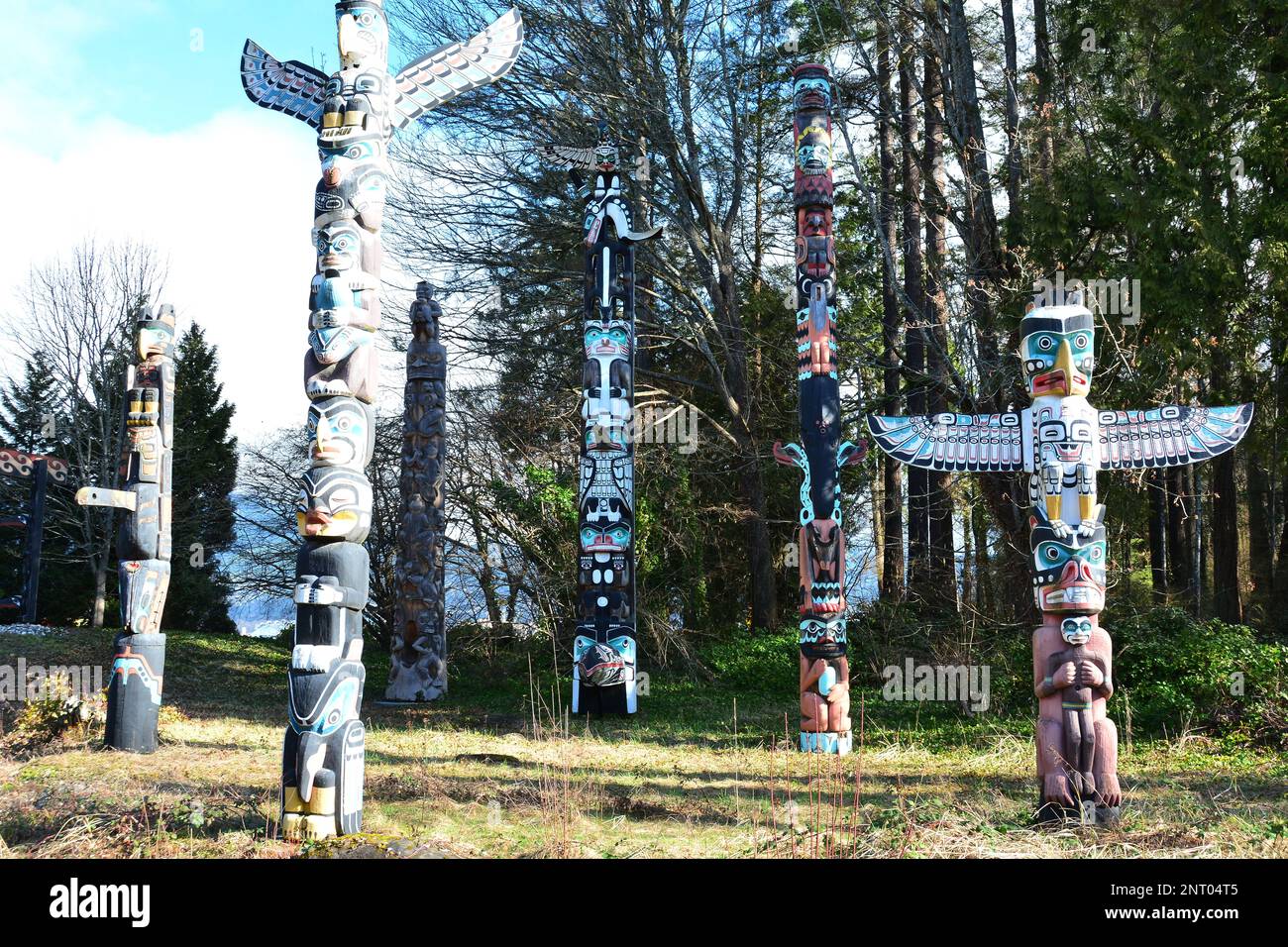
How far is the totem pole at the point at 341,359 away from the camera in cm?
566

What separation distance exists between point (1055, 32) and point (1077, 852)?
12.3m

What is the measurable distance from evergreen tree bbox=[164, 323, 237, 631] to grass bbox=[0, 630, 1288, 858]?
7335mm

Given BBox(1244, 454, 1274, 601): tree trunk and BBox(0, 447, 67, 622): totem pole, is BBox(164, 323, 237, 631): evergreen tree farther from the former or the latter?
BBox(1244, 454, 1274, 601): tree trunk

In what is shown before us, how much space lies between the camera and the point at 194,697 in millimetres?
13219

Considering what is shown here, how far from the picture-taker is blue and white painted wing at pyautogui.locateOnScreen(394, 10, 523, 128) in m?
6.65

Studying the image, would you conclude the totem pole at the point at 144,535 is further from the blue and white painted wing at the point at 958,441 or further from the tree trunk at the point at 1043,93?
the tree trunk at the point at 1043,93

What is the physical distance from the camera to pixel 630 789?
25.2 feet

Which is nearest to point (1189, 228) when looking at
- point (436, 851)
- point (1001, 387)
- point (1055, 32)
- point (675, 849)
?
point (1001, 387)

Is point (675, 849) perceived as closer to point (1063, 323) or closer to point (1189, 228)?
point (1063, 323)

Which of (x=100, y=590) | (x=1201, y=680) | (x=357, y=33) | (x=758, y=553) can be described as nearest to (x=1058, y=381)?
(x=1201, y=680)

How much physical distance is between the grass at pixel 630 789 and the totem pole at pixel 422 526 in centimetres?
58

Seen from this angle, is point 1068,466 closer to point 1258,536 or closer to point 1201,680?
point 1201,680

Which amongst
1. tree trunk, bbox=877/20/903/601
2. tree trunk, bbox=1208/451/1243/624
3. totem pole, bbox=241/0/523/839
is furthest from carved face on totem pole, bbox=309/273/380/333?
tree trunk, bbox=1208/451/1243/624

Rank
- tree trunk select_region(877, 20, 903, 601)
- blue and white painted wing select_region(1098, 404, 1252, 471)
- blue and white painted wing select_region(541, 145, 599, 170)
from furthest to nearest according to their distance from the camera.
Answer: tree trunk select_region(877, 20, 903, 601), blue and white painted wing select_region(541, 145, 599, 170), blue and white painted wing select_region(1098, 404, 1252, 471)
